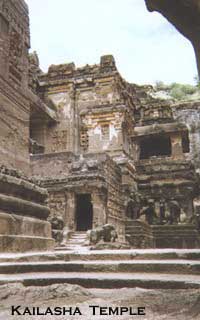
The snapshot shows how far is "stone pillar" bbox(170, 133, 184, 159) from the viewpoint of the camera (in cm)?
2216

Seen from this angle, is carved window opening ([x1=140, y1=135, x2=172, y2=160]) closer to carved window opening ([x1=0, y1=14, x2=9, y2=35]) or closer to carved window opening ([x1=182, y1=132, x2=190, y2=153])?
carved window opening ([x1=182, y1=132, x2=190, y2=153])

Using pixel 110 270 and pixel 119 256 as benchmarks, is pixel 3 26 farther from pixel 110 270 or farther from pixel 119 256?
pixel 110 270

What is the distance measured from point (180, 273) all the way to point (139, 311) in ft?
4.39

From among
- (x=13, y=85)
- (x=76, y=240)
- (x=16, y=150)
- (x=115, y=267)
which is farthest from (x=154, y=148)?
(x=115, y=267)

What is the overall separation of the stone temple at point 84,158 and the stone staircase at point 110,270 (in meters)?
1.32

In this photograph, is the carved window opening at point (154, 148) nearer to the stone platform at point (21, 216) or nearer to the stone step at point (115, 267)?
the stone platform at point (21, 216)

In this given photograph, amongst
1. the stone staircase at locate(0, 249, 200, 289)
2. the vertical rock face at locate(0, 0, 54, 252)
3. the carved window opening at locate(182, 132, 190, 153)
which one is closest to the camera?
the stone staircase at locate(0, 249, 200, 289)

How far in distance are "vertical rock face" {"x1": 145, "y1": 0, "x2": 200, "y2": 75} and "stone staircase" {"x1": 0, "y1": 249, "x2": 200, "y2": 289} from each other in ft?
5.43

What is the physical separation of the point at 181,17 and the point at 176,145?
69.3ft

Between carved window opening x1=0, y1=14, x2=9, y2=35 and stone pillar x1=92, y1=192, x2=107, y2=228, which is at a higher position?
carved window opening x1=0, y1=14, x2=9, y2=35

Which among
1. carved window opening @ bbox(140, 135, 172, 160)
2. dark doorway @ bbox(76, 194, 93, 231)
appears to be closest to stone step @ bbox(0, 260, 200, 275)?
dark doorway @ bbox(76, 194, 93, 231)

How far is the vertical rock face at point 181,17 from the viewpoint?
2.00 meters

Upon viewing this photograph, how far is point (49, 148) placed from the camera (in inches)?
874

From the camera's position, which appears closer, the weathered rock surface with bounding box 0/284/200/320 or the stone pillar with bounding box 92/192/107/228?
the weathered rock surface with bounding box 0/284/200/320
